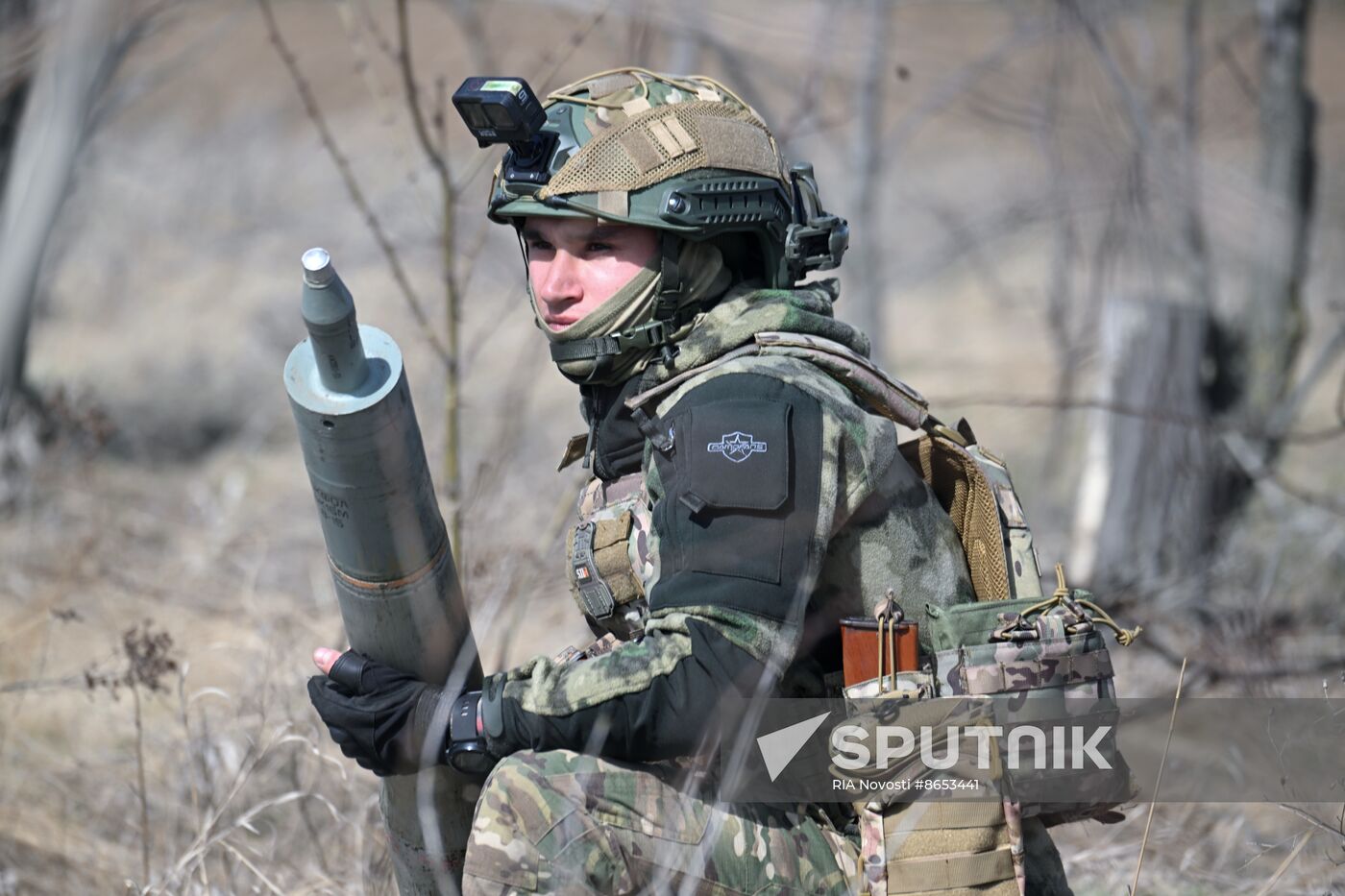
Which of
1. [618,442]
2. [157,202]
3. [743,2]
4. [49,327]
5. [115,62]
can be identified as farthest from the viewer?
[157,202]

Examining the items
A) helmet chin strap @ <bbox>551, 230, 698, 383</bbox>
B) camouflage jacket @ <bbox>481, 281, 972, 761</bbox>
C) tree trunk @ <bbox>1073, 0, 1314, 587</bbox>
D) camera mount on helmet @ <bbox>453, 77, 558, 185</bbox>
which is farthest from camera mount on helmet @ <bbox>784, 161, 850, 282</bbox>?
tree trunk @ <bbox>1073, 0, 1314, 587</bbox>

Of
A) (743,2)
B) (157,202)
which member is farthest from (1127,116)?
(157,202)

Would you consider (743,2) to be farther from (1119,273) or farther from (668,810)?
(668,810)

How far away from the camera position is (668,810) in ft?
9.38

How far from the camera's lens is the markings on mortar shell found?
9.29ft

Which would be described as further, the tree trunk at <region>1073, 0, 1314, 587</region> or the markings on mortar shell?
the tree trunk at <region>1073, 0, 1314, 587</region>

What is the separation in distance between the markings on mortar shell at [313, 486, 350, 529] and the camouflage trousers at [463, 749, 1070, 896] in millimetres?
574

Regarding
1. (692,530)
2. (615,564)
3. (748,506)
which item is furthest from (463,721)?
(748,506)

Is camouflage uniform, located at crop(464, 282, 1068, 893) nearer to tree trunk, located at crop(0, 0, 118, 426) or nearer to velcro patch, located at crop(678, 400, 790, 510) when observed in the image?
velcro patch, located at crop(678, 400, 790, 510)

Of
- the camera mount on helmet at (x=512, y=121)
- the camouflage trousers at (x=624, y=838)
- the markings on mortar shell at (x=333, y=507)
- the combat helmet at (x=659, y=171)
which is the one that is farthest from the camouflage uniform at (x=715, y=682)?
the camera mount on helmet at (x=512, y=121)

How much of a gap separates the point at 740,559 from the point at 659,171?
3.16ft

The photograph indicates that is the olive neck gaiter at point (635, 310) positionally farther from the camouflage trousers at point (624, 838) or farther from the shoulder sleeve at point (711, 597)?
the camouflage trousers at point (624, 838)

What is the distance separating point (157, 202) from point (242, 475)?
925cm

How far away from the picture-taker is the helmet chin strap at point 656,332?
3.19m
